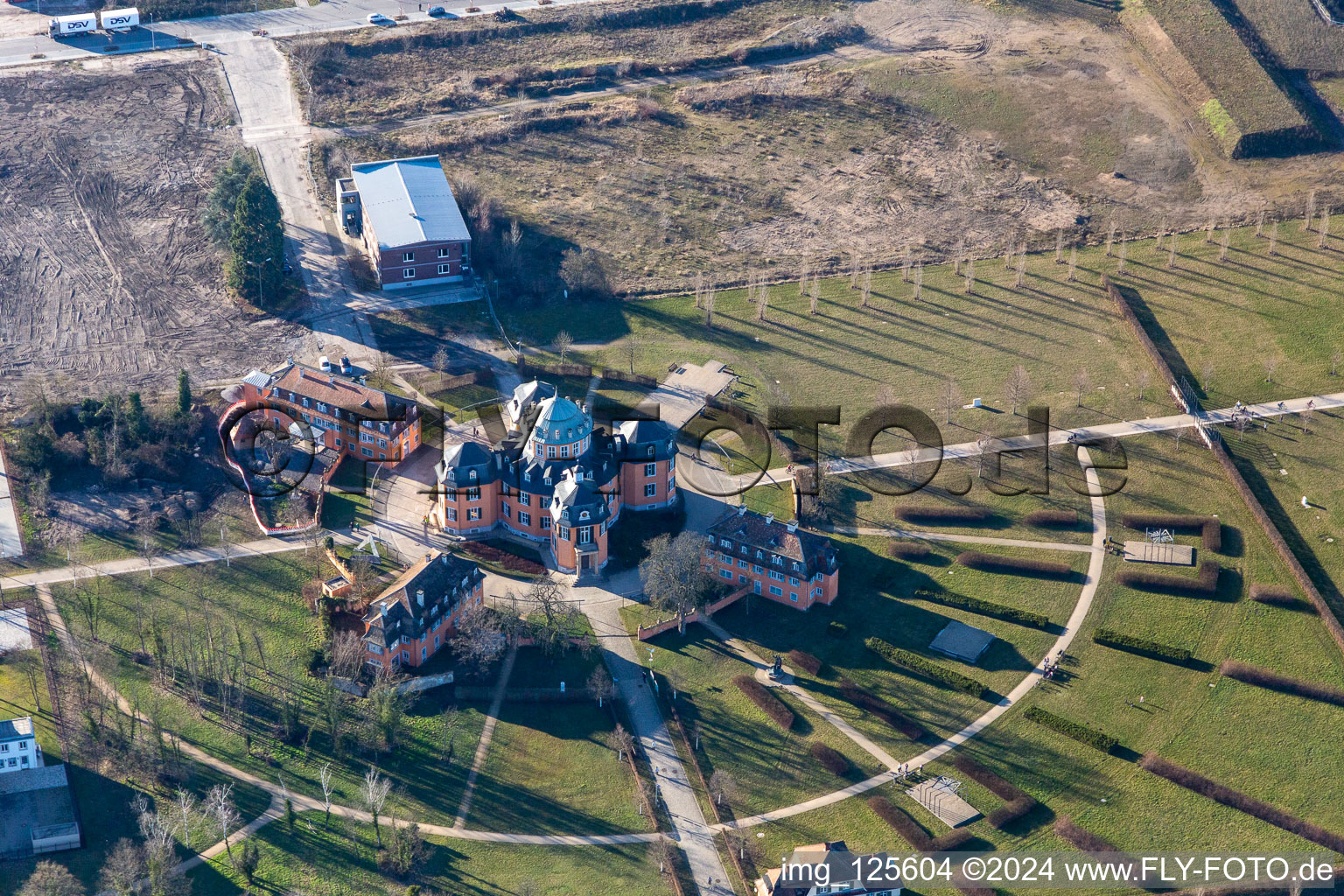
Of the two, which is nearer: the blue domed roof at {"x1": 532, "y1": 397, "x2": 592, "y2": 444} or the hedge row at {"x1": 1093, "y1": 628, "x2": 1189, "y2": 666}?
the hedge row at {"x1": 1093, "y1": 628, "x2": 1189, "y2": 666}

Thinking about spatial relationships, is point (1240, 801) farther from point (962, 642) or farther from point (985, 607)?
point (985, 607)

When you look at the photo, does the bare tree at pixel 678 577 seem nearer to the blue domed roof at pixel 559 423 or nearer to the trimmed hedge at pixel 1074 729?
the blue domed roof at pixel 559 423

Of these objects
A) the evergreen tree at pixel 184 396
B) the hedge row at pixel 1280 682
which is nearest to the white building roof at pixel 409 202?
the evergreen tree at pixel 184 396

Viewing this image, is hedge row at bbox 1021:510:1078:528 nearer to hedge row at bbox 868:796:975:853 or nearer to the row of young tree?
hedge row at bbox 868:796:975:853

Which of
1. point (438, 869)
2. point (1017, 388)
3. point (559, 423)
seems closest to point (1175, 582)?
point (1017, 388)

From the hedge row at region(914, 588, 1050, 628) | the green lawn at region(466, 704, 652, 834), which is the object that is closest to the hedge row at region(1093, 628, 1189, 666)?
the hedge row at region(914, 588, 1050, 628)

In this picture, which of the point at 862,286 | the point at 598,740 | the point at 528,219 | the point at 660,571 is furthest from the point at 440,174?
the point at 598,740
